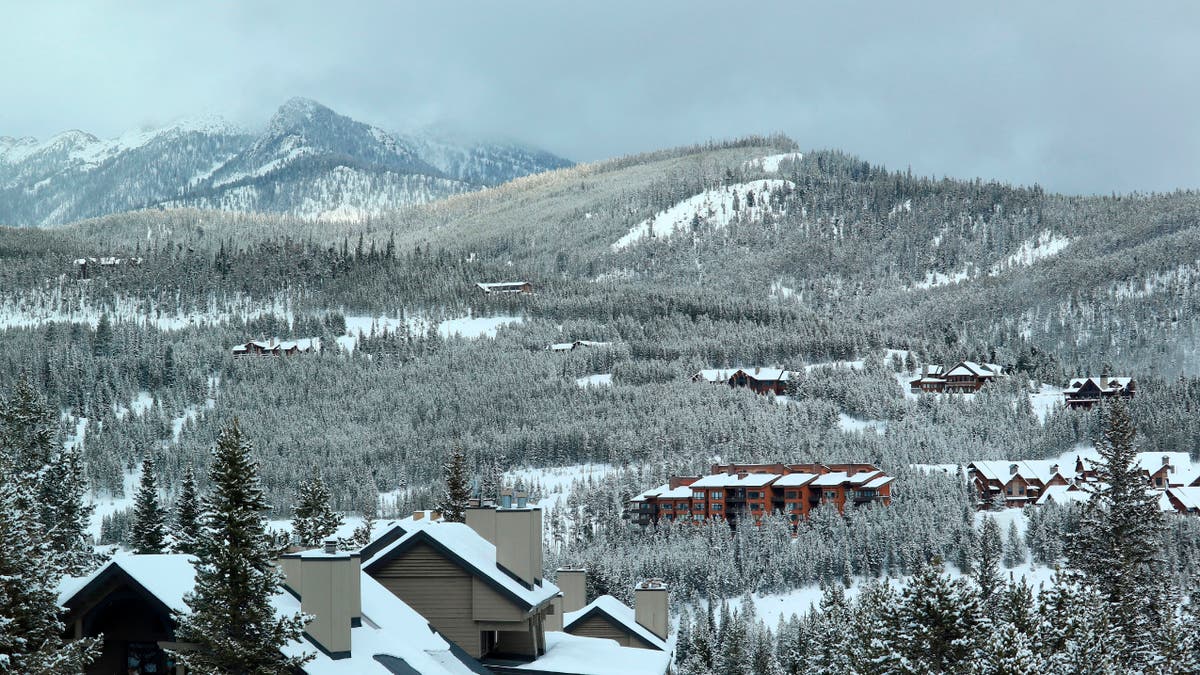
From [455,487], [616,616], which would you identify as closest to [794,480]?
[455,487]

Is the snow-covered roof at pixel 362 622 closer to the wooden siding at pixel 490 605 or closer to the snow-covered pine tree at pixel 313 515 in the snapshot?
the wooden siding at pixel 490 605

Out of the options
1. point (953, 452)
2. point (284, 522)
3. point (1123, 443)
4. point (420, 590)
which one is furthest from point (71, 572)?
point (953, 452)

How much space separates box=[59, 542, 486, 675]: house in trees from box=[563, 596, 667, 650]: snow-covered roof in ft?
52.5

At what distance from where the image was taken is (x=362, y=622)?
2530cm

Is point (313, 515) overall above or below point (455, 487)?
below

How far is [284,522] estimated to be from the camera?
6378 inches

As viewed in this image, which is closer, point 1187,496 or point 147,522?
point 147,522

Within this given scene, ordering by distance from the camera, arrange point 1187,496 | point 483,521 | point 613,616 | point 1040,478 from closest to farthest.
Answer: point 483,521 → point 613,616 → point 1187,496 → point 1040,478

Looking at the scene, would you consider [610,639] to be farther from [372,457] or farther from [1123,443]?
[372,457]

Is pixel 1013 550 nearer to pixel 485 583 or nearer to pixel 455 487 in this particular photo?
pixel 455 487

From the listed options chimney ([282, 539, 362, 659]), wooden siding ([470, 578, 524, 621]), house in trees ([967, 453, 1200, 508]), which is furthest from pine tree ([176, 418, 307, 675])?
house in trees ([967, 453, 1200, 508])

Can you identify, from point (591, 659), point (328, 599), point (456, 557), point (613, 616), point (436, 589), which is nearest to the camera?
point (328, 599)

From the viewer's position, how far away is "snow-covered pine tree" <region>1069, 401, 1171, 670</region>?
46781mm

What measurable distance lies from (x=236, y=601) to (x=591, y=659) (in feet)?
44.2
